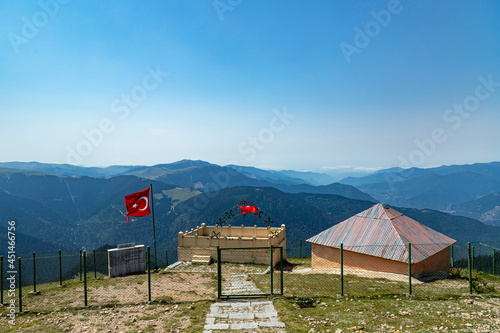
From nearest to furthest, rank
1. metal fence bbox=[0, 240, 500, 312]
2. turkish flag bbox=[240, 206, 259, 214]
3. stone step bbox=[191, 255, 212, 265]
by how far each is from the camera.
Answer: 1. metal fence bbox=[0, 240, 500, 312]
2. stone step bbox=[191, 255, 212, 265]
3. turkish flag bbox=[240, 206, 259, 214]

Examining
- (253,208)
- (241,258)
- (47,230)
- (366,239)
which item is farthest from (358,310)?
(47,230)

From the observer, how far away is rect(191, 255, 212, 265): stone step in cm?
2578

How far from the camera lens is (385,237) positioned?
20.5 metres

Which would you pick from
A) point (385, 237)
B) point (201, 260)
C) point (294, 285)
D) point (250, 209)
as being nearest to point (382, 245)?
point (385, 237)

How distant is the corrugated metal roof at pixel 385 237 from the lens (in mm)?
18891

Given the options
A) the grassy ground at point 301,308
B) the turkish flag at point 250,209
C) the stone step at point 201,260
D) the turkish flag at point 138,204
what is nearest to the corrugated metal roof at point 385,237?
the grassy ground at point 301,308

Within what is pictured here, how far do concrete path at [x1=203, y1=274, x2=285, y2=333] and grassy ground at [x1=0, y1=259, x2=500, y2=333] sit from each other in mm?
338

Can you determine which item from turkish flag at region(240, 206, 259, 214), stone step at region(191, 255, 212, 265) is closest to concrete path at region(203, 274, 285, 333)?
stone step at region(191, 255, 212, 265)

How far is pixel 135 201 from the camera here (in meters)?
13.9

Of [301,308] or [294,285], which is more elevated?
[301,308]

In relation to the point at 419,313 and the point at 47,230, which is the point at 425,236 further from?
the point at 47,230

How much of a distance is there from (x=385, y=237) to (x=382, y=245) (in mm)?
2846

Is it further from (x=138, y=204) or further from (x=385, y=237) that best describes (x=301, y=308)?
(x=385, y=237)

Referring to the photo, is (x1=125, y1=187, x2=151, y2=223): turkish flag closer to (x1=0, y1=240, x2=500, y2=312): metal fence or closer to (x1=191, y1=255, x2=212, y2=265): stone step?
(x1=0, y1=240, x2=500, y2=312): metal fence
